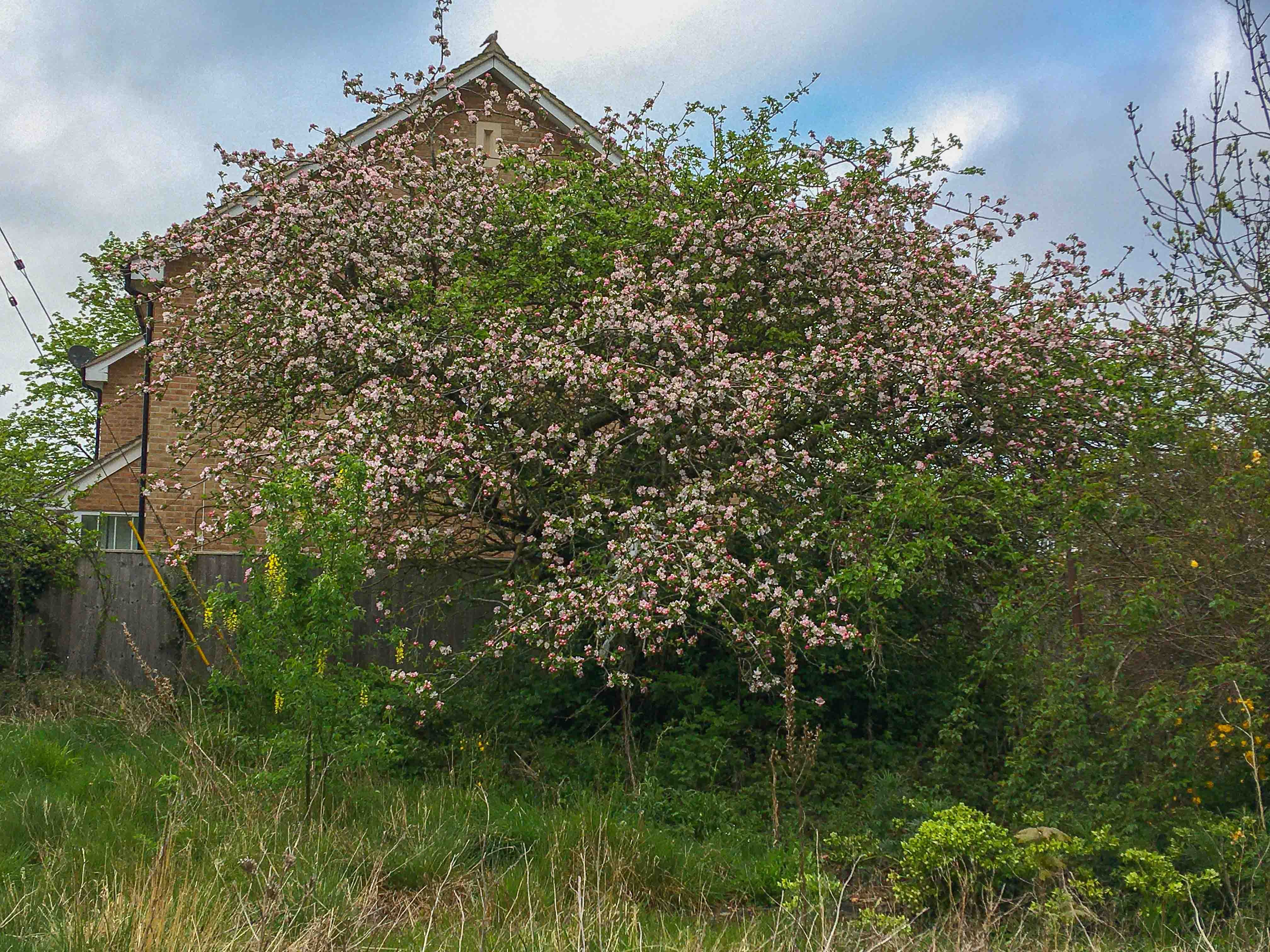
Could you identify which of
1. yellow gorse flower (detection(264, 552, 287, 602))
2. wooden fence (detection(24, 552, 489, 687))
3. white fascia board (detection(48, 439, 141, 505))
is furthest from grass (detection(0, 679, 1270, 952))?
white fascia board (detection(48, 439, 141, 505))

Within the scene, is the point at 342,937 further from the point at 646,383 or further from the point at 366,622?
the point at 366,622

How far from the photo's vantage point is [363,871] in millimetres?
5379

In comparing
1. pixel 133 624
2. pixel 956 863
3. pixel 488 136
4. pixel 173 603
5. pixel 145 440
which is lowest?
pixel 956 863

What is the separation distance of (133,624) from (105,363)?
6390mm

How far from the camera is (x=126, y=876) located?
4.96 metres

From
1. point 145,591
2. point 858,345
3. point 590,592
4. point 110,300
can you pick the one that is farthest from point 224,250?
point 110,300

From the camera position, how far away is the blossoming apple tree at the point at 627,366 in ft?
25.2

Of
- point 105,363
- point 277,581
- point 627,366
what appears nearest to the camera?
point 277,581

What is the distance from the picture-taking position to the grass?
4293mm

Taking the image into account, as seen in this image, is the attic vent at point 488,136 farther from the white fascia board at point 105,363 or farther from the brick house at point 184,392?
the white fascia board at point 105,363

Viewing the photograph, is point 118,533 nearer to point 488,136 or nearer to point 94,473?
point 94,473

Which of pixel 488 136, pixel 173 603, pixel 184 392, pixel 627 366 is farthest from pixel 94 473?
pixel 627 366

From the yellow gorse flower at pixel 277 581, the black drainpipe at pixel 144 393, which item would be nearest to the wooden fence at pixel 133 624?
the black drainpipe at pixel 144 393

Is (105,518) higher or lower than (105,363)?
lower
